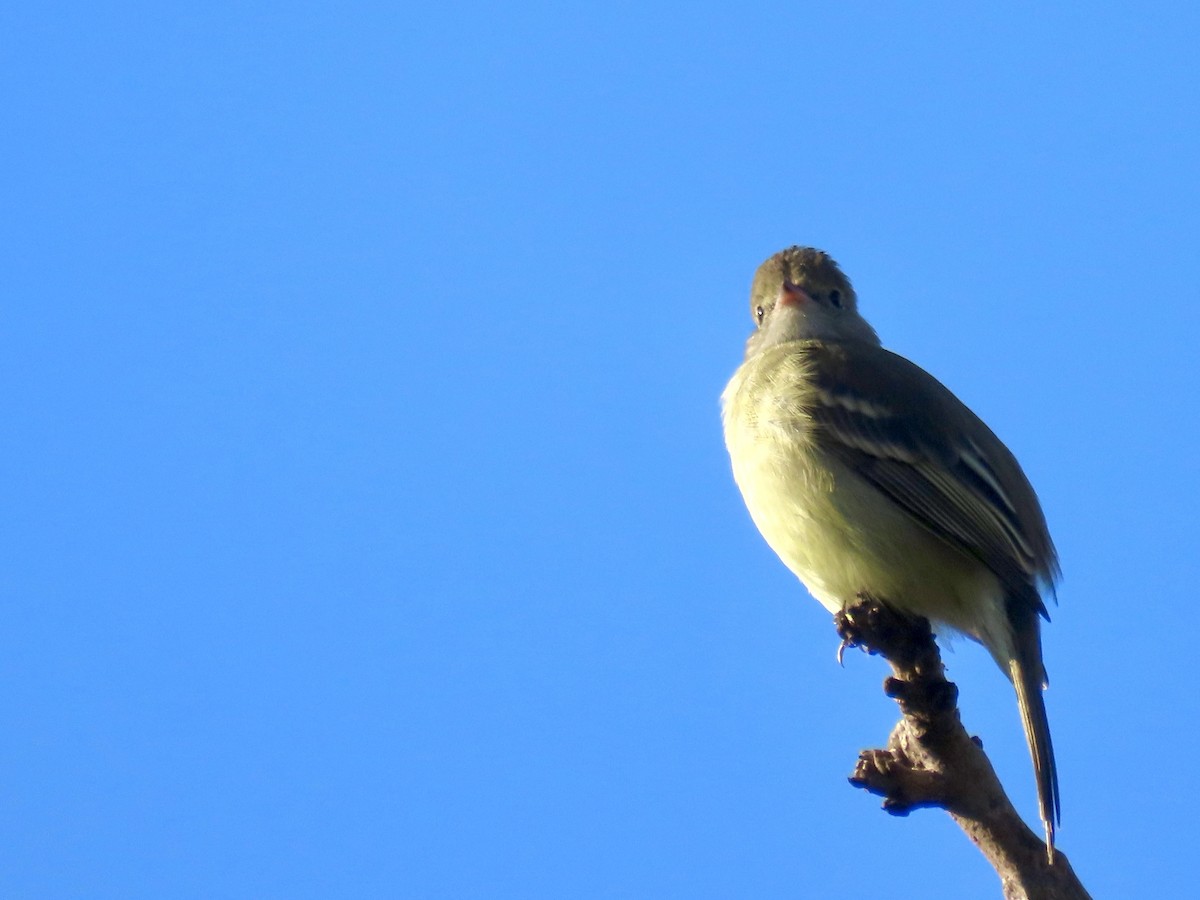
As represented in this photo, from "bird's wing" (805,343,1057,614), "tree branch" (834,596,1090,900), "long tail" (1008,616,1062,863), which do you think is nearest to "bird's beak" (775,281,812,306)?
"bird's wing" (805,343,1057,614)

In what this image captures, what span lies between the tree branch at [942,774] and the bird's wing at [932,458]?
4.31 feet

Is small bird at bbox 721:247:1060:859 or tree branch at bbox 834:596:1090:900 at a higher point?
small bird at bbox 721:247:1060:859

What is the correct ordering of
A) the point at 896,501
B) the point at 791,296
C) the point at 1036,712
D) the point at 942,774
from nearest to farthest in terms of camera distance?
1. the point at 942,774
2. the point at 1036,712
3. the point at 896,501
4. the point at 791,296

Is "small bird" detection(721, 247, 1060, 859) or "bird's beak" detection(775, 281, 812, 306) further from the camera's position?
"bird's beak" detection(775, 281, 812, 306)

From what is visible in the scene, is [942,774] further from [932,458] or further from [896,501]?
[932,458]

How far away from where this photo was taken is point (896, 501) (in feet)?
19.8

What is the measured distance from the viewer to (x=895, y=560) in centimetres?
588

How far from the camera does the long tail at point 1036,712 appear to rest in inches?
199

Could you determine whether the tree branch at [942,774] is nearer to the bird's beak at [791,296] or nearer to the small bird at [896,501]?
the small bird at [896,501]

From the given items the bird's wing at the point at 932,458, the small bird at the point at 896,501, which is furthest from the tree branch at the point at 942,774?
the bird's wing at the point at 932,458

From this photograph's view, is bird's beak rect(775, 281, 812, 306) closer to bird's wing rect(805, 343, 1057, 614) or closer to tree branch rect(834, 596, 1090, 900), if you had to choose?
bird's wing rect(805, 343, 1057, 614)

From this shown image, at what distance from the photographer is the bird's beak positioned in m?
8.00

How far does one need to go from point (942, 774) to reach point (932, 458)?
7.20 feet

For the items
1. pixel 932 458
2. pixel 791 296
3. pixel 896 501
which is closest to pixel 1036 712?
pixel 896 501
